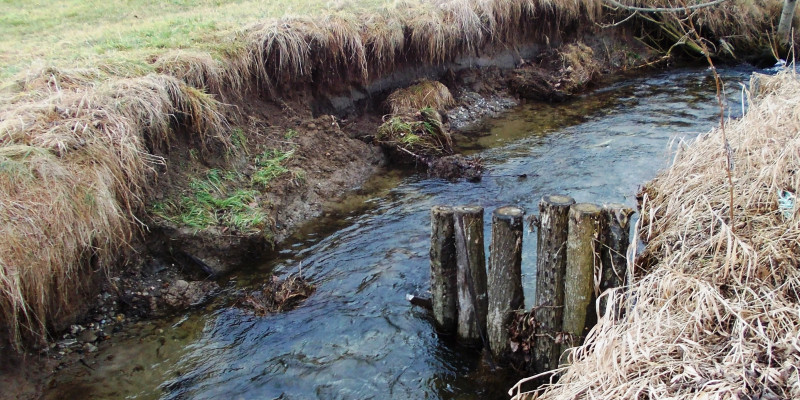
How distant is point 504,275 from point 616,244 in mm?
887

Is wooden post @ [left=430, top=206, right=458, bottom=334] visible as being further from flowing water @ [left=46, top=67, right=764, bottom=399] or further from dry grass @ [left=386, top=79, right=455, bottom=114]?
dry grass @ [left=386, top=79, right=455, bottom=114]

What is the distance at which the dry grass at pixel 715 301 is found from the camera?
10.6 ft

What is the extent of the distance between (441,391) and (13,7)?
1179cm

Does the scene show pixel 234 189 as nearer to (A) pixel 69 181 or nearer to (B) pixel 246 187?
(B) pixel 246 187

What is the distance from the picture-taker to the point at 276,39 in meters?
7.94

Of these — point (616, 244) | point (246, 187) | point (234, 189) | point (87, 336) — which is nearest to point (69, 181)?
point (87, 336)

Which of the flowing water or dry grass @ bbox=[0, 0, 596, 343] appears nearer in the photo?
the flowing water

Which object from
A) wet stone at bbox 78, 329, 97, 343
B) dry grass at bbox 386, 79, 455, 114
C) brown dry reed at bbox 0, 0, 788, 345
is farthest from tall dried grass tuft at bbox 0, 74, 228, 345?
dry grass at bbox 386, 79, 455, 114

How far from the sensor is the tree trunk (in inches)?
485

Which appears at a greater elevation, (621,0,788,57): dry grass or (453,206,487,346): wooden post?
(621,0,788,57): dry grass

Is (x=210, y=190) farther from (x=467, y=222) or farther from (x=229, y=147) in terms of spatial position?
(x=467, y=222)

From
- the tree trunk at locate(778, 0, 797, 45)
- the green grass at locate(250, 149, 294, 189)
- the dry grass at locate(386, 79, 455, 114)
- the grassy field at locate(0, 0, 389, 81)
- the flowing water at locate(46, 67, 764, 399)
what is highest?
the grassy field at locate(0, 0, 389, 81)

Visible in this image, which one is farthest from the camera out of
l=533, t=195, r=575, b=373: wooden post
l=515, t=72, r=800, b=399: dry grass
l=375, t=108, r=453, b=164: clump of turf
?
l=375, t=108, r=453, b=164: clump of turf

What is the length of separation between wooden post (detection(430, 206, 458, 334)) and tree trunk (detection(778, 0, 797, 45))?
39.4 ft
